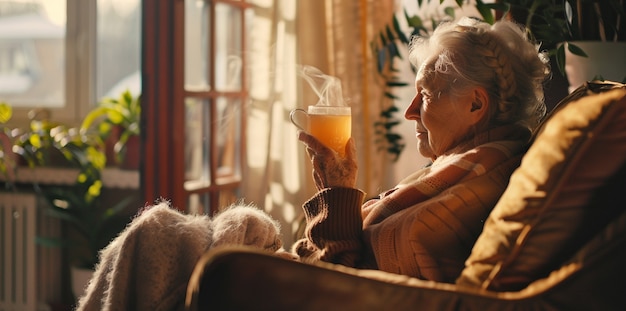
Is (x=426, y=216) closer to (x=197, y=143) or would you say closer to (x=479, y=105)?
(x=479, y=105)

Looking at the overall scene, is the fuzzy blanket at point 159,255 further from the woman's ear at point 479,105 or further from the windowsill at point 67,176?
the windowsill at point 67,176

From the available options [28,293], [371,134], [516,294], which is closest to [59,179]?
[28,293]

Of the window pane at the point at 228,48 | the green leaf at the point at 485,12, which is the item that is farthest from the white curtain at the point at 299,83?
the green leaf at the point at 485,12

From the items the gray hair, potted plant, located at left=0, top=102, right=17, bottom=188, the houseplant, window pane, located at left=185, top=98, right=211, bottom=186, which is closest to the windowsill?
potted plant, located at left=0, top=102, right=17, bottom=188

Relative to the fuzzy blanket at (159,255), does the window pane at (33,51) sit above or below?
above

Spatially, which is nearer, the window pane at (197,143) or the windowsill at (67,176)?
the window pane at (197,143)

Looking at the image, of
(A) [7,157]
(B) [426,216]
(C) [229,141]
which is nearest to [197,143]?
(C) [229,141]

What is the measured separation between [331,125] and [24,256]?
2621 mm

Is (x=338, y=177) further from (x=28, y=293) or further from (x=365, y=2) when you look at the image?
(x=28, y=293)

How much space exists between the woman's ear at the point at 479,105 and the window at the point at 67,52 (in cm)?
270

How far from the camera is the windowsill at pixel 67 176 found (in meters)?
3.71

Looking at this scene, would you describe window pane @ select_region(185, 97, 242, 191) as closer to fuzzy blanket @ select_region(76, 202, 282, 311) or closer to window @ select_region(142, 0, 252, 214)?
window @ select_region(142, 0, 252, 214)

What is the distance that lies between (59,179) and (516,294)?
3.08m


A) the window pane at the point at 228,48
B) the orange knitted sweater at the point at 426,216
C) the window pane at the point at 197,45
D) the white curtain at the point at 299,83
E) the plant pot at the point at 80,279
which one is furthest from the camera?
the plant pot at the point at 80,279
